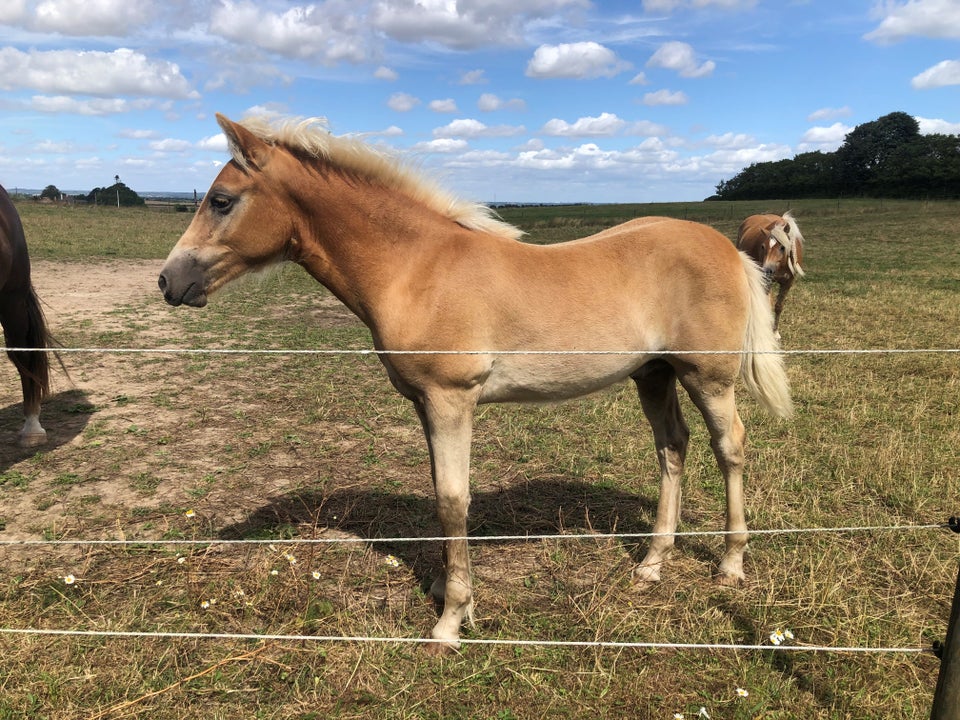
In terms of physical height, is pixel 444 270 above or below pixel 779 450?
above

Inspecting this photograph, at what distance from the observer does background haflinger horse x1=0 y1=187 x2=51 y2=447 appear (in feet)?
16.9

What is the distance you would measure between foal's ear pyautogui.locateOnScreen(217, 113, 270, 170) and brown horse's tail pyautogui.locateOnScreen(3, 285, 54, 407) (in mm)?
3731

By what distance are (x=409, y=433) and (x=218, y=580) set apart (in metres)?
2.51

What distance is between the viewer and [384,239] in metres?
2.88

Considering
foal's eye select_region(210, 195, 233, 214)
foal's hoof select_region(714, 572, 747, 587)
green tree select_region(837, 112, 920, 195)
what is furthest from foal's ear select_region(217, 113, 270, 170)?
green tree select_region(837, 112, 920, 195)

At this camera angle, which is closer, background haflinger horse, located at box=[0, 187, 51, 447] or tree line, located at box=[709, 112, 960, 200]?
background haflinger horse, located at box=[0, 187, 51, 447]

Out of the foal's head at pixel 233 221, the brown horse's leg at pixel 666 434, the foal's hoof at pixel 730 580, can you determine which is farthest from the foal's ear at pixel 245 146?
the foal's hoof at pixel 730 580

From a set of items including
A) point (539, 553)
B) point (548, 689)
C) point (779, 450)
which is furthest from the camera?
point (779, 450)

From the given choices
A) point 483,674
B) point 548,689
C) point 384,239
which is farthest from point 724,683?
point 384,239

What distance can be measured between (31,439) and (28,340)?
90 centimetres

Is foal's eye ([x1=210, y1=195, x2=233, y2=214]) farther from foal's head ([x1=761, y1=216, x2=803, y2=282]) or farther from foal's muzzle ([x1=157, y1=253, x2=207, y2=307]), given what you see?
foal's head ([x1=761, y1=216, x2=803, y2=282])

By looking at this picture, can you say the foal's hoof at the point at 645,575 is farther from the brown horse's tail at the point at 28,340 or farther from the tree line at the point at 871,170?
the tree line at the point at 871,170

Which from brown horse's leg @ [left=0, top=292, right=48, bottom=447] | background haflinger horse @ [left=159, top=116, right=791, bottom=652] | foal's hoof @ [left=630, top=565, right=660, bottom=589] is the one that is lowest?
foal's hoof @ [left=630, top=565, right=660, bottom=589]

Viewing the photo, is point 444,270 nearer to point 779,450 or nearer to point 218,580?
point 218,580
